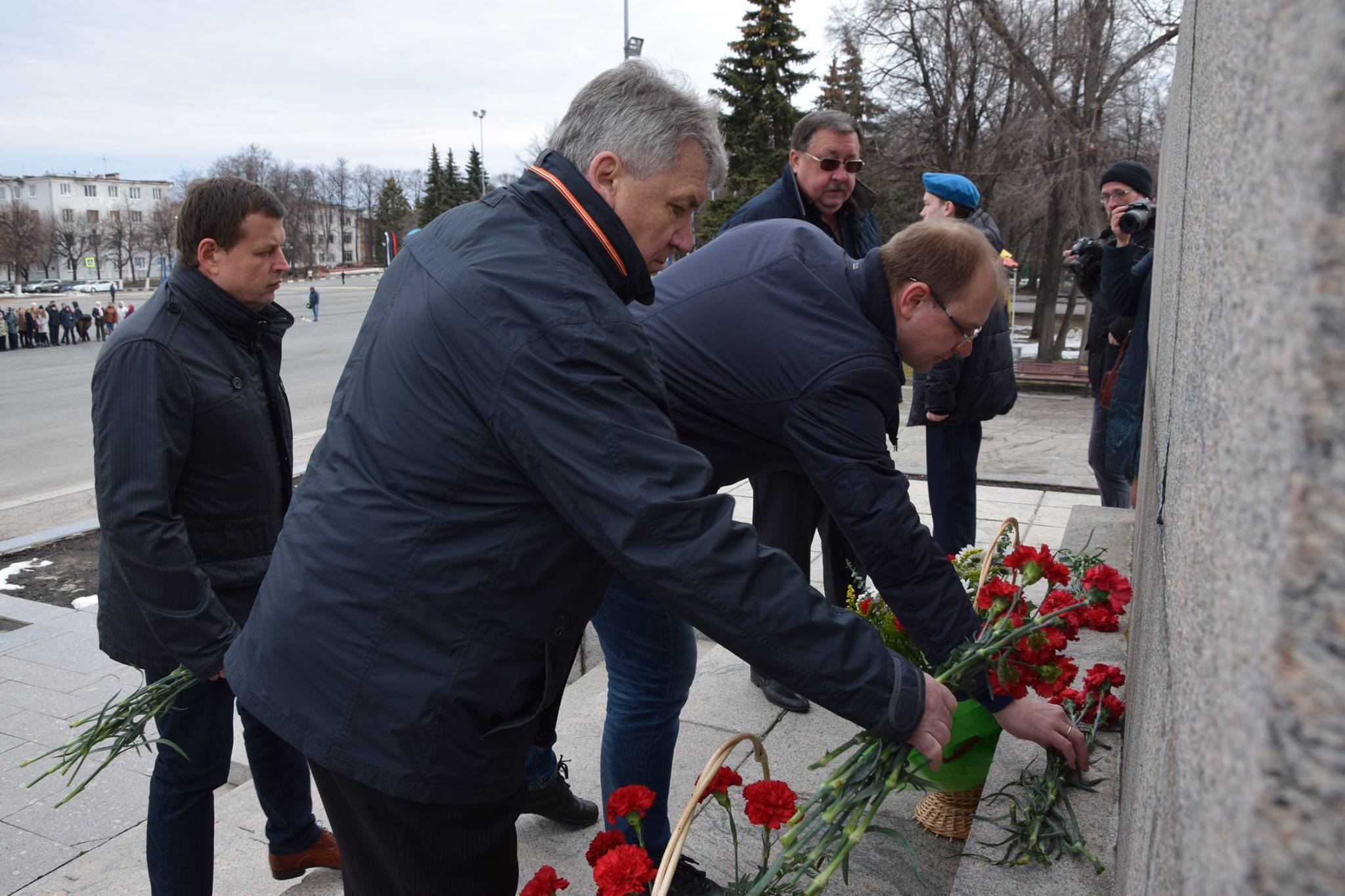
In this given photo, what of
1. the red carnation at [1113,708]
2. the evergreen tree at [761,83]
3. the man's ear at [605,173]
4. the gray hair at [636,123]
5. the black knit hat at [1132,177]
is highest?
the evergreen tree at [761,83]

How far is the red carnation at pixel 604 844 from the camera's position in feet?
6.10

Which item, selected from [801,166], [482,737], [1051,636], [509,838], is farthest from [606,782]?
[801,166]

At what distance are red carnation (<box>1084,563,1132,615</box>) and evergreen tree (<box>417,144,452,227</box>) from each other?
7067cm

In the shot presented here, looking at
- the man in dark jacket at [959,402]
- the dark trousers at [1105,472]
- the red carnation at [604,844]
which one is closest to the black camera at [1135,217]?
the man in dark jacket at [959,402]

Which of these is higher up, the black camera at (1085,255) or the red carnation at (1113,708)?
the black camera at (1085,255)

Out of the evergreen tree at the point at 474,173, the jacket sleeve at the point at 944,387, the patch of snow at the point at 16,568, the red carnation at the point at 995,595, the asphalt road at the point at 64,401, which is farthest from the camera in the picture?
the evergreen tree at the point at 474,173

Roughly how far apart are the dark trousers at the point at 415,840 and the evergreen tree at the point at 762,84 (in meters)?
30.7

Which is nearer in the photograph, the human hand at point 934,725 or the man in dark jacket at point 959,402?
the human hand at point 934,725

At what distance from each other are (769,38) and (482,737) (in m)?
33.1

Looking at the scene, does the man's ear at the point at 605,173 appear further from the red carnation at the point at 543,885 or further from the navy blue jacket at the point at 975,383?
the navy blue jacket at the point at 975,383

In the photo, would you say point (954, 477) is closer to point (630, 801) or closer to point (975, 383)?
point (975, 383)

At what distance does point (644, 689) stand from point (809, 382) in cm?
83

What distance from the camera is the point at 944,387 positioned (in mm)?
4316

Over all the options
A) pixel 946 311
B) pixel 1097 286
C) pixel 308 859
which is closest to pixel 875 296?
pixel 946 311
